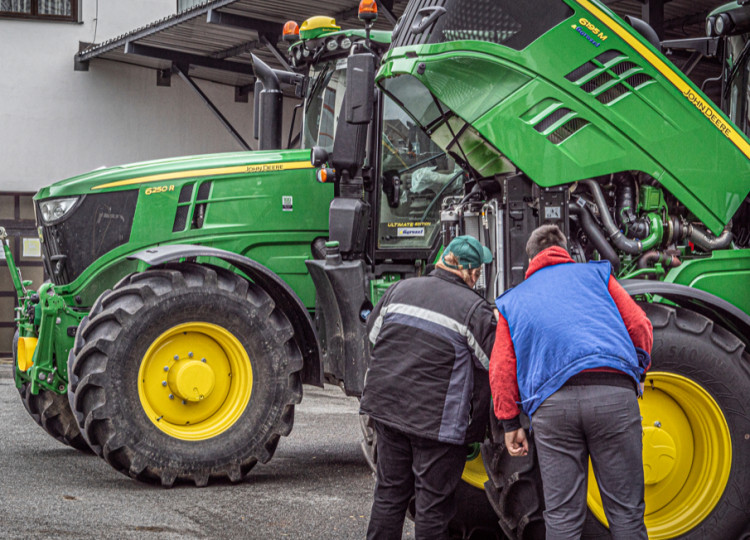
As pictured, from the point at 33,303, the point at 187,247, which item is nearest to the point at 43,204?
the point at 33,303

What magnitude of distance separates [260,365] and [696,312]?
3277 millimetres

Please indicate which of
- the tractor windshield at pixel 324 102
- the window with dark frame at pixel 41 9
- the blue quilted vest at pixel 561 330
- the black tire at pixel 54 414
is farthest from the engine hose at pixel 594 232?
the window with dark frame at pixel 41 9

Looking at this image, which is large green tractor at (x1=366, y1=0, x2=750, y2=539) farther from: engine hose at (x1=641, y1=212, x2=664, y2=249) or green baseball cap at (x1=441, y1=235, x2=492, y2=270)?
green baseball cap at (x1=441, y1=235, x2=492, y2=270)

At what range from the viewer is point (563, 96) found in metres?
6.06

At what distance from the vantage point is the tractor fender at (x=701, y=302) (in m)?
5.73

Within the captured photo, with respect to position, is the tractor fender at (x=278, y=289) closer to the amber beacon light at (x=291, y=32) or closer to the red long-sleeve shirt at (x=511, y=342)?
the amber beacon light at (x=291, y=32)

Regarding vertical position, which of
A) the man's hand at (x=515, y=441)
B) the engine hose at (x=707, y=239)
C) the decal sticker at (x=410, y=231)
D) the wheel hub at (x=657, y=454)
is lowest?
the wheel hub at (x=657, y=454)

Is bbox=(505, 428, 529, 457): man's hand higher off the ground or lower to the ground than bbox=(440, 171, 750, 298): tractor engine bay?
lower

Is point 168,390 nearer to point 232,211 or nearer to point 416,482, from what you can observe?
point 232,211

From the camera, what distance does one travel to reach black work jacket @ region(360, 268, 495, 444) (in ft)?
16.4

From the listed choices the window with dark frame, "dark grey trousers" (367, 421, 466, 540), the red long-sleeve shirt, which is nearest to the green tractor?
"dark grey trousers" (367, 421, 466, 540)

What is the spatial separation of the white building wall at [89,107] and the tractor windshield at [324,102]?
10816 mm

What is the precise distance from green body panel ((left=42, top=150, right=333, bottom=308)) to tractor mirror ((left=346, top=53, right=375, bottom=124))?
1.73m

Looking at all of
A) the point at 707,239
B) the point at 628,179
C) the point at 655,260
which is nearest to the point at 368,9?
the point at 628,179
